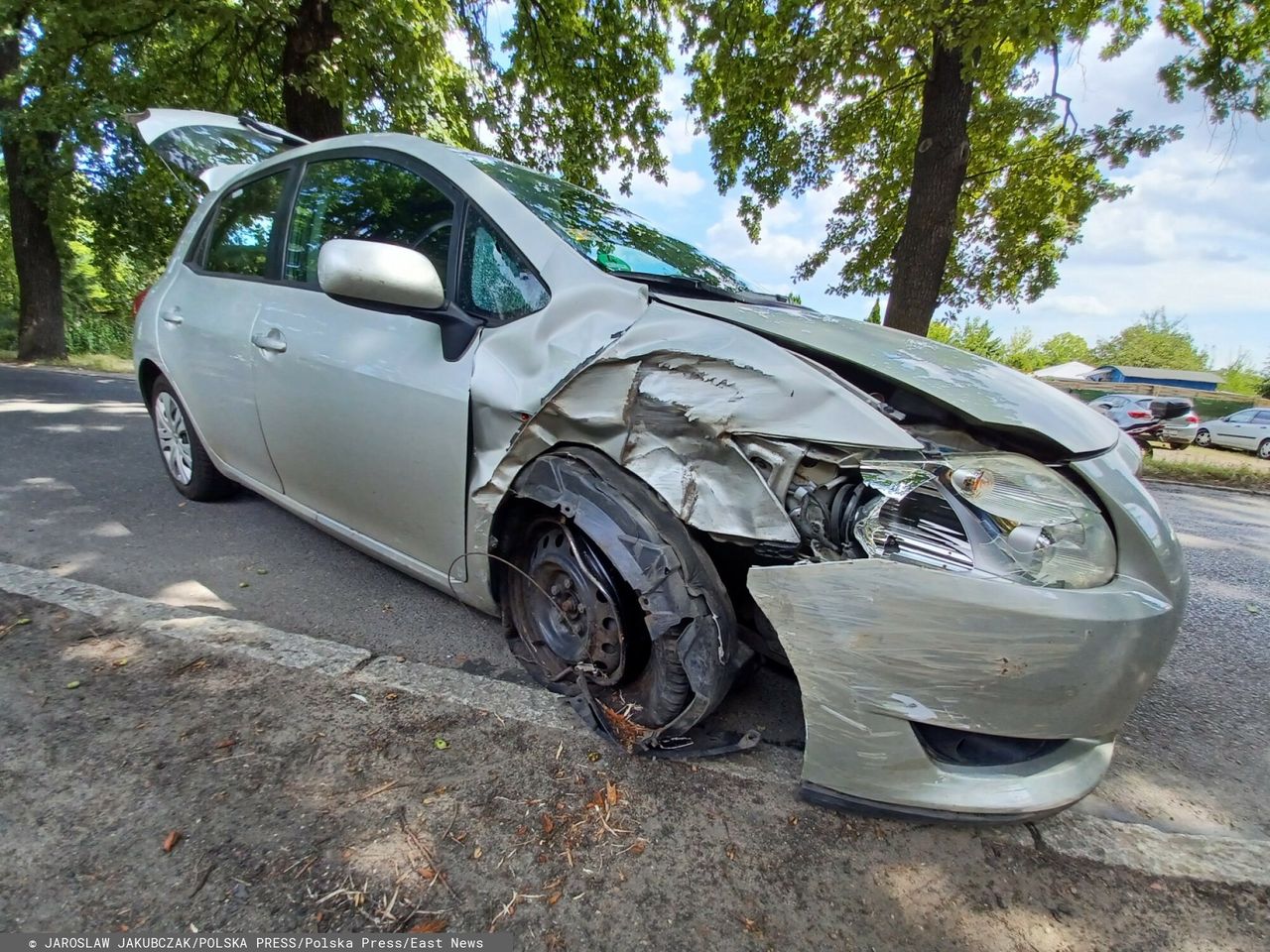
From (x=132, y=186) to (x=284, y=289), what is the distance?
41.4 ft

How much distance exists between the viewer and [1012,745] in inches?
54.9

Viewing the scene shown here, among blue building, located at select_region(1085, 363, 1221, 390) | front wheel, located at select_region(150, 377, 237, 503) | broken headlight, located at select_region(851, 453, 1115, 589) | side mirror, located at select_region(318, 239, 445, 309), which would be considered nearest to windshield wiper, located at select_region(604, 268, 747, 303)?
side mirror, located at select_region(318, 239, 445, 309)

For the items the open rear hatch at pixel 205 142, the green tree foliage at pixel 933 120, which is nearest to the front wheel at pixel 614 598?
the open rear hatch at pixel 205 142

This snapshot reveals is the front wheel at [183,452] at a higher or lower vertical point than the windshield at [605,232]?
lower

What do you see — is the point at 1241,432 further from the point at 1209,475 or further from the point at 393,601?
the point at 393,601

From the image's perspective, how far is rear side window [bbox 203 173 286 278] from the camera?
109 inches

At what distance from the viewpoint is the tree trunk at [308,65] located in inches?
275

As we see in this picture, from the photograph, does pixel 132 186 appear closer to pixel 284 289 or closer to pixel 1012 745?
pixel 284 289

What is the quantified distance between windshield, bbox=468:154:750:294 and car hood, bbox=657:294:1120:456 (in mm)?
375

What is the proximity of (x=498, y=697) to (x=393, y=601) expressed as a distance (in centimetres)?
92

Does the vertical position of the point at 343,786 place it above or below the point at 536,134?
below

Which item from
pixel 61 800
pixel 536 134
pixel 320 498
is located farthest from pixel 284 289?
pixel 536 134

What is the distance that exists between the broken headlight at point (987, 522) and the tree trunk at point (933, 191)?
561cm

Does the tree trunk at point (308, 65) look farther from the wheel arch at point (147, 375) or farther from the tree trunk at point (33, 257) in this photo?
the tree trunk at point (33, 257)
